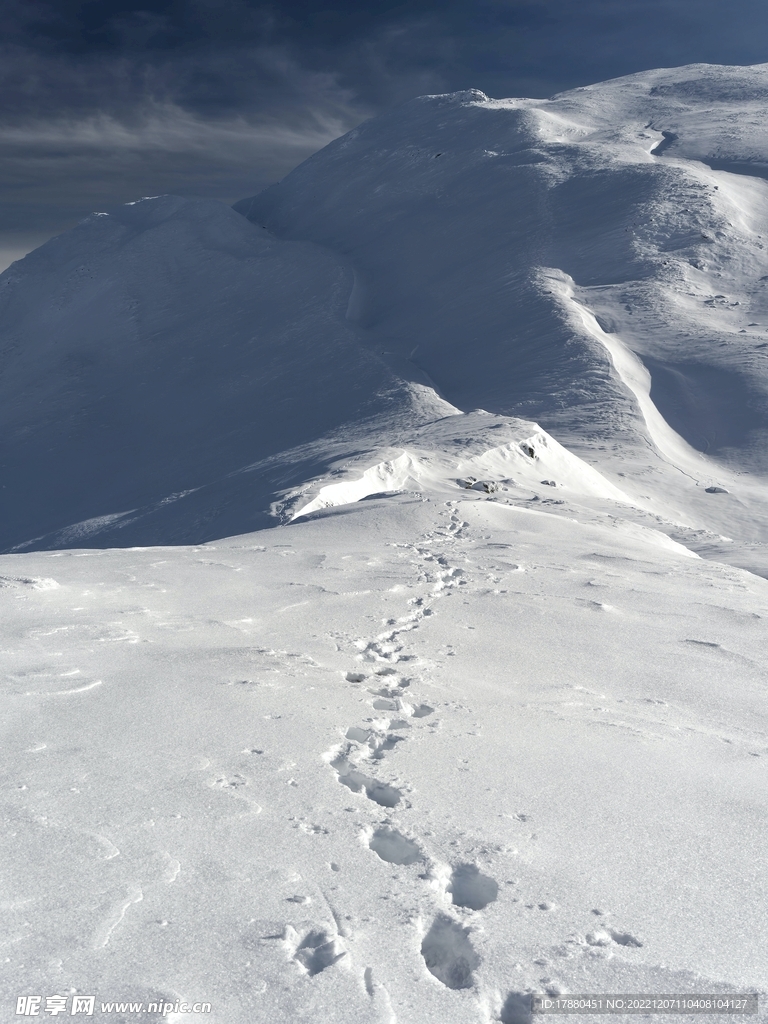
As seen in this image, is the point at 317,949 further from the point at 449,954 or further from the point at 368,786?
the point at 368,786

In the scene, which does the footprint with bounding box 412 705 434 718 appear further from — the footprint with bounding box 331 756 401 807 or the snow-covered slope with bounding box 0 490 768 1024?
the footprint with bounding box 331 756 401 807

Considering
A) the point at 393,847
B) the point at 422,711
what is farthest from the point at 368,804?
the point at 422,711

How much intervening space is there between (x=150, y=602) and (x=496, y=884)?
4.73m

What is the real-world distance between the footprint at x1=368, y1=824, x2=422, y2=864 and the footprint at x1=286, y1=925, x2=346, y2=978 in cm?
56

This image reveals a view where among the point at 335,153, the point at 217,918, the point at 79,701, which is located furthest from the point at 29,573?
the point at 335,153

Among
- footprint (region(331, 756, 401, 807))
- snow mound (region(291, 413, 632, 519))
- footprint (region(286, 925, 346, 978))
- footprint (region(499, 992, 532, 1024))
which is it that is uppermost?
snow mound (region(291, 413, 632, 519))

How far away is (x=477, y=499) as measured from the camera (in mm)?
14602

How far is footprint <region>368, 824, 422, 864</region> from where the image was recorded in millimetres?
3543

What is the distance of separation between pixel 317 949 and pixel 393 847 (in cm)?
75

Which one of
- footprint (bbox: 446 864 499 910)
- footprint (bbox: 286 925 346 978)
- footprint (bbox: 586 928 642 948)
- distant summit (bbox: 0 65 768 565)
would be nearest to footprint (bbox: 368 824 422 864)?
footprint (bbox: 446 864 499 910)

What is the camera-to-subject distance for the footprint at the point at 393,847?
11.6ft

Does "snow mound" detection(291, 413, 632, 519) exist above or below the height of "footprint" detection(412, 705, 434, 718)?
above

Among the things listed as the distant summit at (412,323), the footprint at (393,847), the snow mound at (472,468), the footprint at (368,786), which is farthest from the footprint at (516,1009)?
the distant summit at (412,323)

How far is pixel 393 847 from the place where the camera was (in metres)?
3.62
